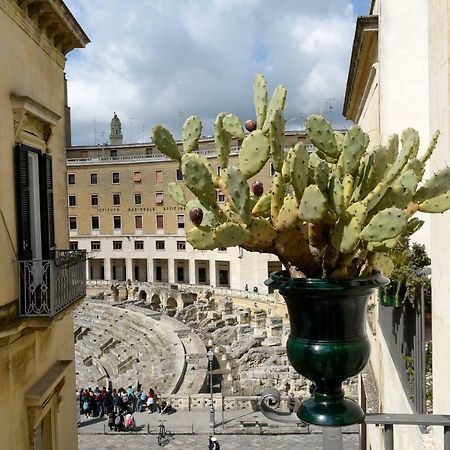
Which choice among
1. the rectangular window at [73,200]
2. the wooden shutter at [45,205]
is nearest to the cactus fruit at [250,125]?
the wooden shutter at [45,205]

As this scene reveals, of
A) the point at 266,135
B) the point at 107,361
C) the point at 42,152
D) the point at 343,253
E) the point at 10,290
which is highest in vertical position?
the point at 42,152

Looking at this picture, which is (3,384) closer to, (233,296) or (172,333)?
(172,333)

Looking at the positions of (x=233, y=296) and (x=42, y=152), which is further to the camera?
(x=233, y=296)

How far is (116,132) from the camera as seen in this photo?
75.3 meters

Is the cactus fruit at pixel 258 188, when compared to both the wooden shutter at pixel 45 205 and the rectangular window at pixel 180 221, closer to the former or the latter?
the wooden shutter at pixel 45 205

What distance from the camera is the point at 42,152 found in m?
8.21

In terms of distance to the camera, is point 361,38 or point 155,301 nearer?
point 361,38

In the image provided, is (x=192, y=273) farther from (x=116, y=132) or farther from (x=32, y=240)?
(x=32, y=240)

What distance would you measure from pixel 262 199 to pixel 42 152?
6102mm

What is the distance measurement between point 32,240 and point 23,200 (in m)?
0.74

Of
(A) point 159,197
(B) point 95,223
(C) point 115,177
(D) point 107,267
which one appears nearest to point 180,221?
(A) point 159,197

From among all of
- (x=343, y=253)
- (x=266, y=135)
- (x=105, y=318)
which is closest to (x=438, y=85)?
(x=266, y=135)

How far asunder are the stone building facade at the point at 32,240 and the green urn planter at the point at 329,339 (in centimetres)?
495

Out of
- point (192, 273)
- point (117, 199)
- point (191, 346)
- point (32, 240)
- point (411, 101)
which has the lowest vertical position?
point (191, 346)
